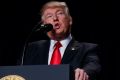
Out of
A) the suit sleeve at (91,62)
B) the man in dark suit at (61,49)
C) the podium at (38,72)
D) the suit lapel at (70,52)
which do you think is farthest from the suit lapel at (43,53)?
the podium at (38,72)

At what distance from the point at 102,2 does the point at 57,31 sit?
43.7 inches

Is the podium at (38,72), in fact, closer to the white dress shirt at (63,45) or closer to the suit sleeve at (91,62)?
the suit sleeve at (91,62)

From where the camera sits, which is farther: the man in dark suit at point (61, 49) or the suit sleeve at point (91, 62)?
the man in dark suit at point (61, 49)

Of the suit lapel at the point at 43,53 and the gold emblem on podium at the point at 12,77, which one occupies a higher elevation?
the gold emblem on podium at the point at 12,77

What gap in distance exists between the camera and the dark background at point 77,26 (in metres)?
3.37

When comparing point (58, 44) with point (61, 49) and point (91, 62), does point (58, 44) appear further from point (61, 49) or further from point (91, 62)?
point (91, 62)

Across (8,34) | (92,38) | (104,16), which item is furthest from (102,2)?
(8,34)

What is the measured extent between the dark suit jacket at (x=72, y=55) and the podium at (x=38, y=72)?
534 millimetres

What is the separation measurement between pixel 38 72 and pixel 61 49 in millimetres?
803

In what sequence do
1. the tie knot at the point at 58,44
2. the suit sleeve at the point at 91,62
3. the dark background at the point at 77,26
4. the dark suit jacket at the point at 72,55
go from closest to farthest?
A: the suit sleeve at the point at 91,62
the dark suit jacket at the point at 72,55
the tie knot at the point at 58,44
the dark background at the point at 77,26

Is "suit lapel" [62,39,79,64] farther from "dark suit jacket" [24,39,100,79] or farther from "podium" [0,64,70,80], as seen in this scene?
"podium" [0,64,70,80]

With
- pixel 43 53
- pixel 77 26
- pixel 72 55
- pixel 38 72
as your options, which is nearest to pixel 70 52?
pixel 72 55

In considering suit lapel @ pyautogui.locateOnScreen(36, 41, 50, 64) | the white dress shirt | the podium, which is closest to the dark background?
the white dress shirt

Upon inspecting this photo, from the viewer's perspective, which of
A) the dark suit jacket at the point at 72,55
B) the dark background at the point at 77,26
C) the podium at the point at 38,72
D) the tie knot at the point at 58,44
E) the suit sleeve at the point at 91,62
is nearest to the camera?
the podium at the point at 38,72
